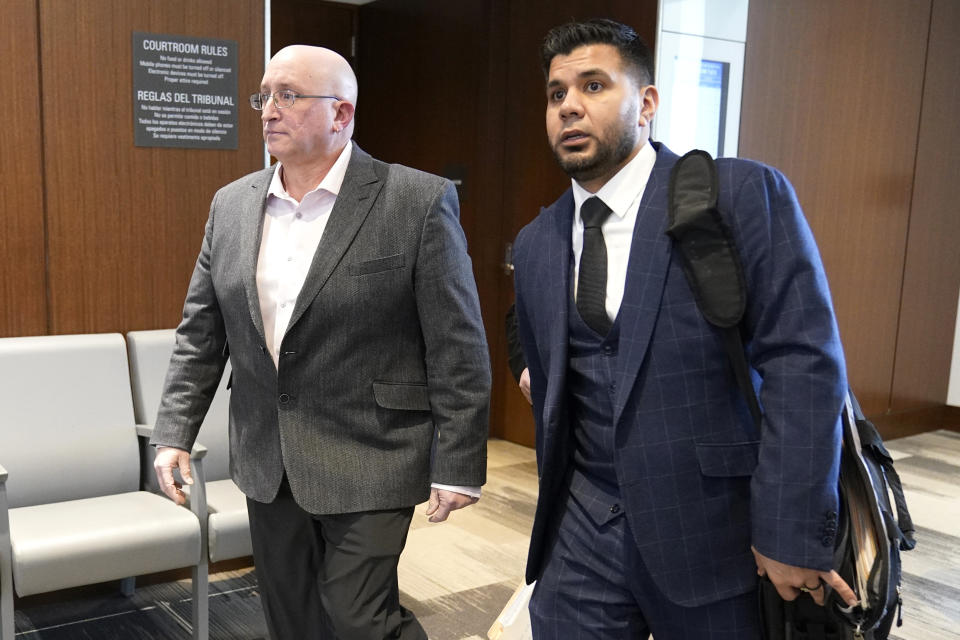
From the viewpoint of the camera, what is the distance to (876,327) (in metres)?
6.07

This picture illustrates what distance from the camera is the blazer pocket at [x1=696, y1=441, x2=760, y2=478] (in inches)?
63.1

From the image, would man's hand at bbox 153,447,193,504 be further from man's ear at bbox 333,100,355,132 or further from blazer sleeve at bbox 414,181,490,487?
man's ear at bbox 333,100,355,132

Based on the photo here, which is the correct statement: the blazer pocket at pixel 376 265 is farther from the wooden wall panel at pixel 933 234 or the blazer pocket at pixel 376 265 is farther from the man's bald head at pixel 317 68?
the wooden wall panel at pixel 933 234

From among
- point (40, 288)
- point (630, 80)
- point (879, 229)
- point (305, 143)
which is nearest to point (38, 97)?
point (40, 288)

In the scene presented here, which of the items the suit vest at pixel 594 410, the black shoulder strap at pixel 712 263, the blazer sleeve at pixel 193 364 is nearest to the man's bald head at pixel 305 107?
the blazer sleeve at pixel 193 364

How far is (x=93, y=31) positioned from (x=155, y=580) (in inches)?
77.4

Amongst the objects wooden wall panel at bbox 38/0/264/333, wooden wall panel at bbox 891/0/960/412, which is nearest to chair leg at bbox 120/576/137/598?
wooden wall panel at bbox 38/0/264/333

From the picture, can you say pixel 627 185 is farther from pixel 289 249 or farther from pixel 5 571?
pixel 5 571

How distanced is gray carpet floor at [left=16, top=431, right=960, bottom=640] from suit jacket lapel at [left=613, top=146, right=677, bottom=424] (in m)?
1.92

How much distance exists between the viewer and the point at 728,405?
5.29ft

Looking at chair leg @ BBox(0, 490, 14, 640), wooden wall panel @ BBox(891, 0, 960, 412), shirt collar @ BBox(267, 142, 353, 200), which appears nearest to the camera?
shirt collar @ BBox(267, 142, 353, 200)

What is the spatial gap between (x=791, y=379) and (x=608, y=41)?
66 centimetres

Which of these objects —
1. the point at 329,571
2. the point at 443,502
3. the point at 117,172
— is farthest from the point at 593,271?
the point at 117,172

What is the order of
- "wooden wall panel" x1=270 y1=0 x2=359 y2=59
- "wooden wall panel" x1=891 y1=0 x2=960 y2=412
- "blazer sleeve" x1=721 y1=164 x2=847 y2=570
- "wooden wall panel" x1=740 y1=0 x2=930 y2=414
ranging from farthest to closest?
1. "wooden wall panel" x1=270 y1=0 x2=359 y2=59
2. "wooden wall panel" x1=891 y1=0 x2=960 y2=412
3. "wooden wall panel" x1=740 y1=0 x2=930 y2=414
4. "blazer sleeve" x1=721 y1=164 x2=847 y2=570
